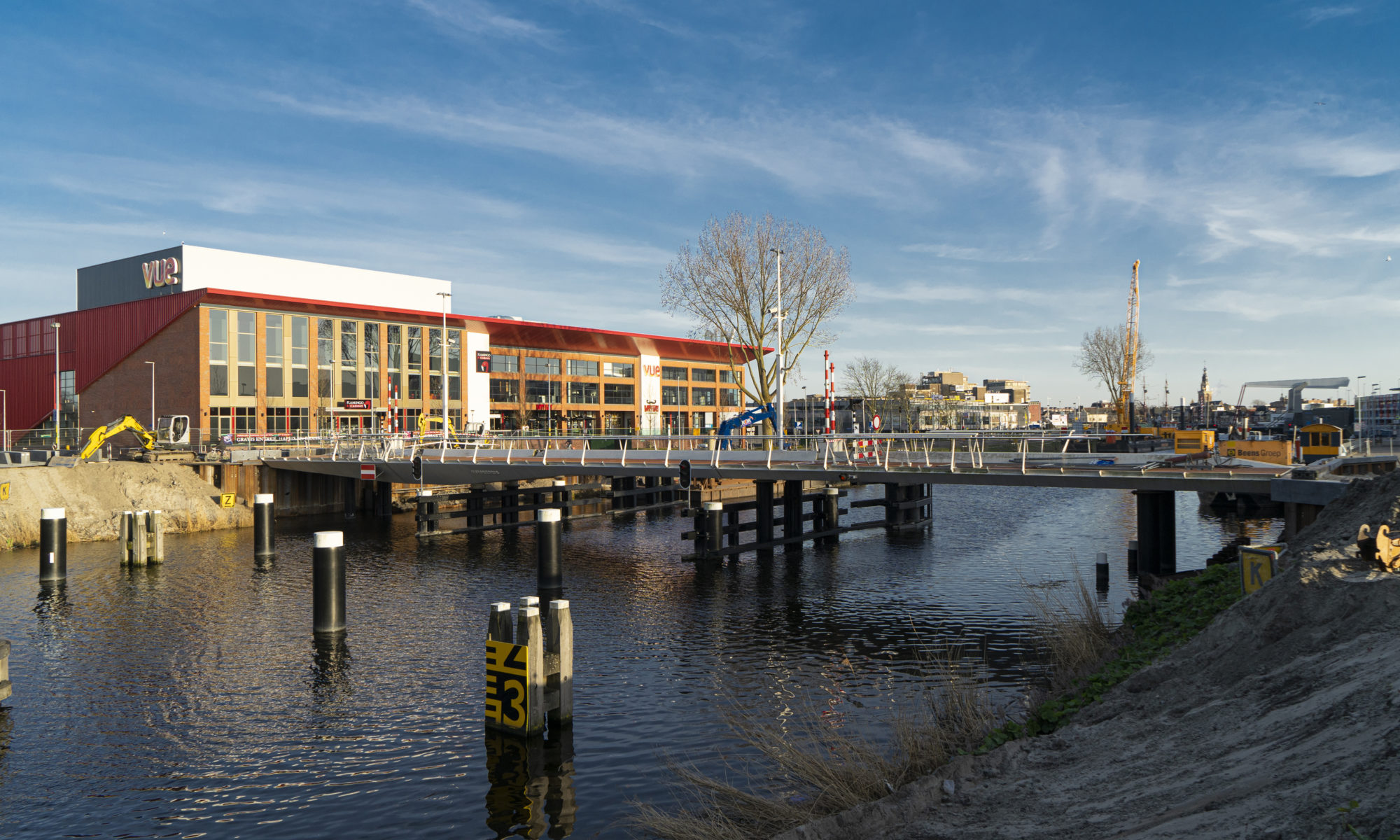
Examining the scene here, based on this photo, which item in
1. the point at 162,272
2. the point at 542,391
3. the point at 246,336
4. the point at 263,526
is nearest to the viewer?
the point at 263,526

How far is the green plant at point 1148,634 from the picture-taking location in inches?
381

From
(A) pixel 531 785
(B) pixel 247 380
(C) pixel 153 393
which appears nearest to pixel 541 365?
(B) pixel 247 380

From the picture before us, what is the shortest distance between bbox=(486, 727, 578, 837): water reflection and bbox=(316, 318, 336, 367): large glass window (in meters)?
60.9

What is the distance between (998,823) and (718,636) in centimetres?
1360

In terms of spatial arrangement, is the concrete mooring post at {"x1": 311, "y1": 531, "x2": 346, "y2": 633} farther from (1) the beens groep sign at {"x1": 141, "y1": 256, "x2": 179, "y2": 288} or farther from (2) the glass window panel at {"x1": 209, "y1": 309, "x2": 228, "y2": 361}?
(1) the beens groep sign at {"x1": 141, "y1": 256, "x2": 179, "y2": 288}

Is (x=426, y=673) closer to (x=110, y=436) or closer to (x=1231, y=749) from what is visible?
(x=1231, y=749)

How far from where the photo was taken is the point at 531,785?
1200 centimetres

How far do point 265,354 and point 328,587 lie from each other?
50.8 meters

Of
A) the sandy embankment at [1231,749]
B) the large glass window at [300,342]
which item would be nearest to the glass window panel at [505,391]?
the large glass window at [300,342]

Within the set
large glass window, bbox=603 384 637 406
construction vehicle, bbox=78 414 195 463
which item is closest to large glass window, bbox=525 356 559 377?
large glass window, bbox=603 384 637 406

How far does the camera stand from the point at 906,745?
914 cm

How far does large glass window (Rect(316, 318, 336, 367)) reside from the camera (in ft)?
221

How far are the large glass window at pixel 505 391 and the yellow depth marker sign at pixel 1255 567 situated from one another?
2942 inches

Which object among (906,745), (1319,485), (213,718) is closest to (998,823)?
(906,745)
